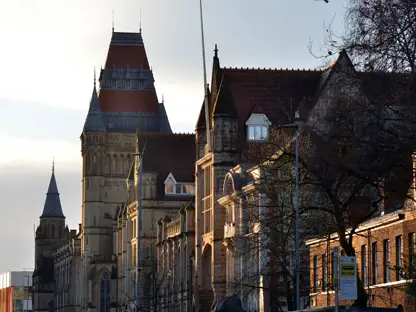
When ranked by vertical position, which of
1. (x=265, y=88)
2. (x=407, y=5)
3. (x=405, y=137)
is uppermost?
(x=265, y=88)

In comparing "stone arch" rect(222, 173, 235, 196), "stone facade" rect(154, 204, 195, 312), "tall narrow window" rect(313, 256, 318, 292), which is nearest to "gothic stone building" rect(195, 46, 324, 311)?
"stone arch" rect(222, 173, 235, 196)

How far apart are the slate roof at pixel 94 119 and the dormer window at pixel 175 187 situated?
3738 centimetres

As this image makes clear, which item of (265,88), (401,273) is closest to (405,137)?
(401,273)

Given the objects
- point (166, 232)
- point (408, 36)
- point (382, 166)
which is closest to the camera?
point (408, 36)

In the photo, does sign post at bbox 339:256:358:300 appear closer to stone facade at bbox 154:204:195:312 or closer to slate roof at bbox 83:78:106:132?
stone facade at bbox 154:204:195:312

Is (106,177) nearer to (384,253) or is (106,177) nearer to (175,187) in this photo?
(175,187)

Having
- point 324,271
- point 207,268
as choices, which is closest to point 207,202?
point 207,268

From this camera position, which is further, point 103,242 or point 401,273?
point 103,242

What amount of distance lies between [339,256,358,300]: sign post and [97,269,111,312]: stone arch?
147665mm

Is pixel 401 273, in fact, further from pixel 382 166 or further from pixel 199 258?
pixel 199 258

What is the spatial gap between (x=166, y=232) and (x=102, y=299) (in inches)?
2010

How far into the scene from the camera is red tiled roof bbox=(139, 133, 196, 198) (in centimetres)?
15562

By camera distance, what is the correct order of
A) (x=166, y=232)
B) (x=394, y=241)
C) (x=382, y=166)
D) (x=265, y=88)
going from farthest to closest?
(x=166, y=232) < (x=265, y=88) < (x=394, y=241) < (x=382, y=166)

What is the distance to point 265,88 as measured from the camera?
111 meters
